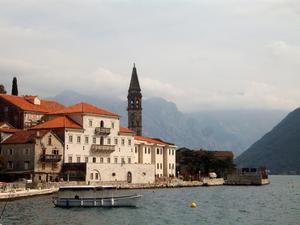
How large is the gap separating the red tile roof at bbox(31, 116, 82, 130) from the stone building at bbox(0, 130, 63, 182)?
290cm

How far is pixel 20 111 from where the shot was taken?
107250 millimetres

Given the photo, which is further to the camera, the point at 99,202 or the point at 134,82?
the point at 134,82

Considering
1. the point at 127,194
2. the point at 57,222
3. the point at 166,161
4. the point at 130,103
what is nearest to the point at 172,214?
the point at 127,194

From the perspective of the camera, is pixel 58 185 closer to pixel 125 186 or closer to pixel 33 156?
pixel 33 156

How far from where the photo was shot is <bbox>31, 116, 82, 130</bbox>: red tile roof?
98.5m

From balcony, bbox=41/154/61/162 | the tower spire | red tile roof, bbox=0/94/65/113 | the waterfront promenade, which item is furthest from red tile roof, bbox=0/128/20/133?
the tower spire

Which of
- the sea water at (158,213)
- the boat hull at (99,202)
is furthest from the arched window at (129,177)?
the boat hull at (99,202)

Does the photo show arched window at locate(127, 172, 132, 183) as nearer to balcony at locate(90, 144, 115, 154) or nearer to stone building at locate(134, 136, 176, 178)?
balcony at locate(90, 144, 115, 154)

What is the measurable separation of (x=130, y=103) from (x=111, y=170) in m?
64.9

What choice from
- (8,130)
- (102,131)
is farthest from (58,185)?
(102,131)

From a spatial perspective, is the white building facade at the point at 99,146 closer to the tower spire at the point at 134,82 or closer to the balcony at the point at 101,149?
the balcony at the point at 101,149

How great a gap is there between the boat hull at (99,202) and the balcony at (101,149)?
3532cm

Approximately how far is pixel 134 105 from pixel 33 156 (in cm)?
7291

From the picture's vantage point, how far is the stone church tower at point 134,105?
6319 inches
